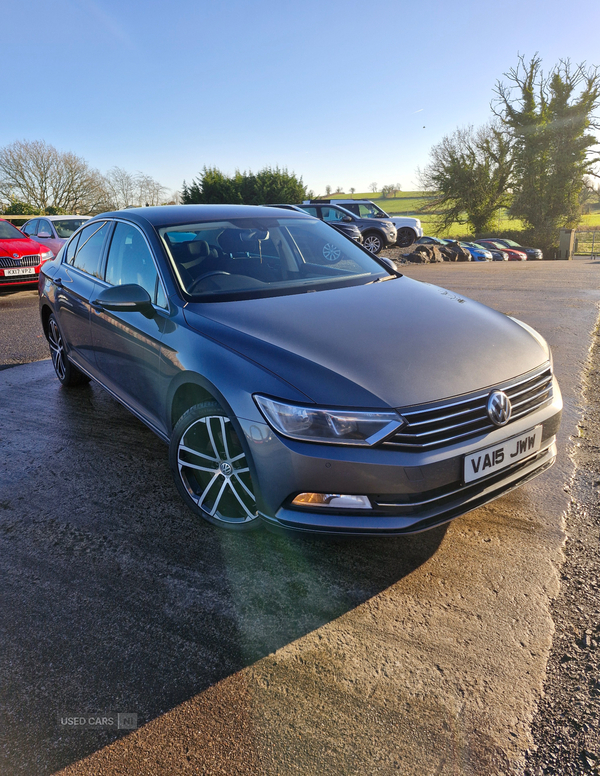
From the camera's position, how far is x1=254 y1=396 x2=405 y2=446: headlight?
2.21m

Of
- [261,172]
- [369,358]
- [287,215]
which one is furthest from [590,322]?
[261,172]

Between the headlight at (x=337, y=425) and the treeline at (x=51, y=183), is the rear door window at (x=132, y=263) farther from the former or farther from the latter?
the treeline at (x=51, y=183)

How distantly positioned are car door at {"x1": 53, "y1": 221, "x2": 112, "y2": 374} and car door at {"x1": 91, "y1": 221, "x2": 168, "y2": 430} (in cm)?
23

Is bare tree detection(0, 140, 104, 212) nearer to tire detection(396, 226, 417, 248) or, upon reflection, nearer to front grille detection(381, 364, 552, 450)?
tire detection(396, 226, 417, 248)

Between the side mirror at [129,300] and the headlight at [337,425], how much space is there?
1.35m

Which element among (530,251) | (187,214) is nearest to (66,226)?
(187,214)

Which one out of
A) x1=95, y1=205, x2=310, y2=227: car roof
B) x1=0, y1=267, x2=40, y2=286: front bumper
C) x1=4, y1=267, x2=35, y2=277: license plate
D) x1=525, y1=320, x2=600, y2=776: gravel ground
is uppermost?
x1=95, y1=205, x2=310, y2=227: car roof

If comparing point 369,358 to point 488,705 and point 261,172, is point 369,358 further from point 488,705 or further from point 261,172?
point 261,172

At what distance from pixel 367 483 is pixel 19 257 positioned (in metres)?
12.6

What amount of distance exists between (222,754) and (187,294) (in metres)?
2.22

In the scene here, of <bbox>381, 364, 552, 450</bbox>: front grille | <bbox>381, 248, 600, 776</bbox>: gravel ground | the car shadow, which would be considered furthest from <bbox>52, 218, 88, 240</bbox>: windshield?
<bbox>381, 248, 600, 776</bbox>: gravel ground

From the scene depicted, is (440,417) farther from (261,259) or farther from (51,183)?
(51,183)

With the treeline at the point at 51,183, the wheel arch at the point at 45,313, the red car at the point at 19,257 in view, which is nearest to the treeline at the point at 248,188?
the treeline at the point at 51,183

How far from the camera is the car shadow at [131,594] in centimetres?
195
